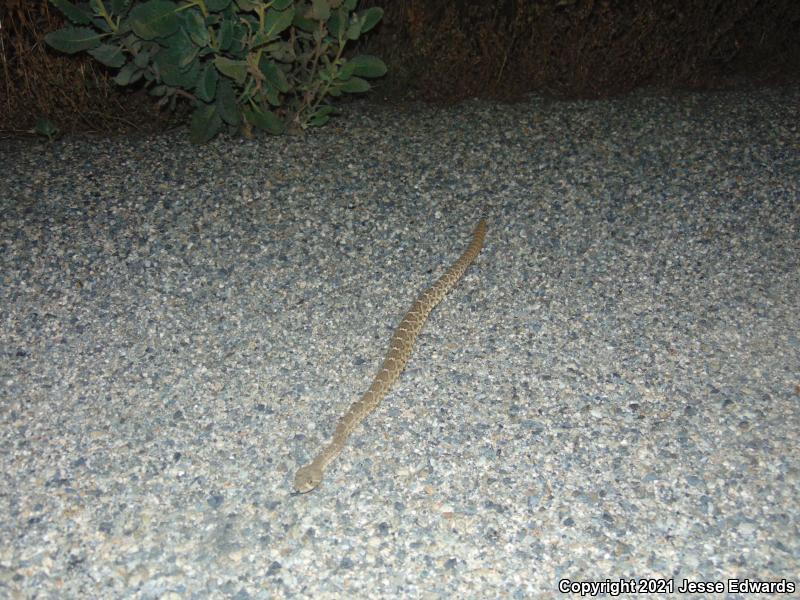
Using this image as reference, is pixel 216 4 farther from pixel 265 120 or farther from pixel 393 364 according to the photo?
pixel 393 364

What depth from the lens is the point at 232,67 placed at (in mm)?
5312

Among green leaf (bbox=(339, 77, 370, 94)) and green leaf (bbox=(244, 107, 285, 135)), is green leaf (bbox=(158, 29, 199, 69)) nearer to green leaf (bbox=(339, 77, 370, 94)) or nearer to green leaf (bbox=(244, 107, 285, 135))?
green leaf (bbox=(244, 107, 285, 135))

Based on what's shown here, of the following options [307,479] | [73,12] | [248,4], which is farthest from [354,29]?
[307,479]

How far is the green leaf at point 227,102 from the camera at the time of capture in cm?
572

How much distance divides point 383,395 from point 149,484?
123 centimetres

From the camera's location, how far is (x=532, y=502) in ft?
11.1

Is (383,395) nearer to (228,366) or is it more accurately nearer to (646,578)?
(228,366)

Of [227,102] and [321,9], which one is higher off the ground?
[321,9]

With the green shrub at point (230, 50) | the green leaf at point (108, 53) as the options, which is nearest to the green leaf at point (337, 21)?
the green shrub at point (230, 50)

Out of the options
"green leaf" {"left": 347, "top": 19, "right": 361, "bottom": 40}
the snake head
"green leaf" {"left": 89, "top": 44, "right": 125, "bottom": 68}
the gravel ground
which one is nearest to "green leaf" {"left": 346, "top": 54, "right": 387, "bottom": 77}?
"green leaf" {"left": 347, "top": 19, "right": 361, "bottom": 40}

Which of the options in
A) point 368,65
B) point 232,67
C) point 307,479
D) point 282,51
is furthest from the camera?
point 368,65

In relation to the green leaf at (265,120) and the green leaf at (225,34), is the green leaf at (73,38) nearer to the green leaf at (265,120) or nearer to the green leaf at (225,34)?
the green leaf at (225,34)

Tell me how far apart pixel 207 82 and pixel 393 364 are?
2788 millimetres

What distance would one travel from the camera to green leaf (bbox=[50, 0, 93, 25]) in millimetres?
5090
